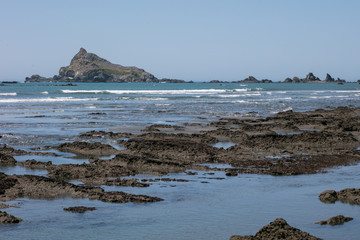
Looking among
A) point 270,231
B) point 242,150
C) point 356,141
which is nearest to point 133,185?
point 270,231

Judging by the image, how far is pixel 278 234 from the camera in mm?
9312

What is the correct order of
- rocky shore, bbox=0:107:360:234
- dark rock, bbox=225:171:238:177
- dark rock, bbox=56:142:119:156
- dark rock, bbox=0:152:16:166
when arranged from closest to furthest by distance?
rocky shore, bbox=0:107:360:234 → dark rock, bbox=225:171:238:177 → dark rock, bbox=0:152:16:166 → dark rock, bbox=56:142:119:156

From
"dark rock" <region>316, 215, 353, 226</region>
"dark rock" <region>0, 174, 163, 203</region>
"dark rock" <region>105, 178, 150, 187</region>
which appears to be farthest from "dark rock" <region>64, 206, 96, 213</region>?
"dark rock" <region>316, 215, 353, 226</region>

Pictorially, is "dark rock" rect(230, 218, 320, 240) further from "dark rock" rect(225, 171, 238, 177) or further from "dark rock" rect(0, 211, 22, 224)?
"dark rock" rect(225, 171, 238, 177)

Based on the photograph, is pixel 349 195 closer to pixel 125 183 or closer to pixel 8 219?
pixel 125 183

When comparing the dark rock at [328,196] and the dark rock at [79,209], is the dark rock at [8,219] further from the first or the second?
the dark rock at [328,196]

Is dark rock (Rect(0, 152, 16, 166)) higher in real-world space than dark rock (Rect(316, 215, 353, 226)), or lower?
higher

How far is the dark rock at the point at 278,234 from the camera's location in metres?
9.28

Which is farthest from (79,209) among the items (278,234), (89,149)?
(89,149)

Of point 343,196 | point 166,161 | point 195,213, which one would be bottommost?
point 195,213

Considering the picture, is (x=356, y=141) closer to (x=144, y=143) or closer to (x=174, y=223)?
(x=144, y=143)

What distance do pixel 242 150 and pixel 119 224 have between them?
1114 cm

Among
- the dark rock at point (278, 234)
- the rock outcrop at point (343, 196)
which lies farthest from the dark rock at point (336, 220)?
the rock outcrop at point (343, 196)

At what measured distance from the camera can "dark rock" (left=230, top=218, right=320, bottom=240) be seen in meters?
9.28
